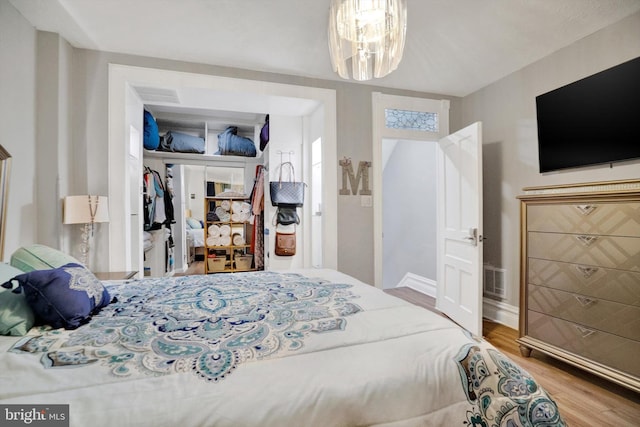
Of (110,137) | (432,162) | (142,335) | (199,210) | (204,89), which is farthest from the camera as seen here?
(199,210)

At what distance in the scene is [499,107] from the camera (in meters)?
3.11

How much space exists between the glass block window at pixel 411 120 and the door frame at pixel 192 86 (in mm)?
655

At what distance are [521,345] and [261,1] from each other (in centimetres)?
314

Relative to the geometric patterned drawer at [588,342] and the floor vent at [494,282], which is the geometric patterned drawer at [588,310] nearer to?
the geometric patterned drawer at [588,342]

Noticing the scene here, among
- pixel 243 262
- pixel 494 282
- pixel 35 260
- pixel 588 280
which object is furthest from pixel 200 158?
pixel 588 280

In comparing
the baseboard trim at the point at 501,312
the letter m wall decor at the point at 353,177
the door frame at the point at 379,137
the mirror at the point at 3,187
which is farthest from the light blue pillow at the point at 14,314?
the baseboard trim at the point at 501,312

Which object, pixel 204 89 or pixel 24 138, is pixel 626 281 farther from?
pixel 24 138

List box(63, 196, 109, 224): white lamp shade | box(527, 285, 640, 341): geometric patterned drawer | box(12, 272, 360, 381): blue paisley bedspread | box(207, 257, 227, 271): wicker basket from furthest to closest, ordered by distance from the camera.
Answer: box(207, 257, 227, 271): wicker basket → box(63, 196, 109, 224): white lamp shade → box(527, 285, 640, 341): geometric patterned drawer → box(12, 272, 360, 381): blue paisley bedspread

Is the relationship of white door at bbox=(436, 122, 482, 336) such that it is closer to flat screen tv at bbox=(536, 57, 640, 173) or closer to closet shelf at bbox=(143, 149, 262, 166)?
flat screen tv at bbox=(536, 57, 640, 173)

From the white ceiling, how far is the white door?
698 millimetres

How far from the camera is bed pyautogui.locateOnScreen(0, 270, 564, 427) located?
27.9 inches

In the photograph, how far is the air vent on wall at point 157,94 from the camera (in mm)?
2817

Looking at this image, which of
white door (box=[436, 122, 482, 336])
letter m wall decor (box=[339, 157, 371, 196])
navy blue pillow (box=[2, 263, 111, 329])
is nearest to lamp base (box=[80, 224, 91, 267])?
navy blue pillow (box=[2, 263, 111, 329])

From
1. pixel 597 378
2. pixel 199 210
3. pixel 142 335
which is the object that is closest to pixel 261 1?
pixel 142 335
